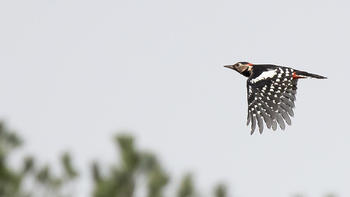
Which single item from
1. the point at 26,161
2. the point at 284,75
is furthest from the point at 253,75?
the point at 26,161

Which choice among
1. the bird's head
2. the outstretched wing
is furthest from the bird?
the bird's head

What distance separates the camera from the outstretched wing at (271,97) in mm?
17984

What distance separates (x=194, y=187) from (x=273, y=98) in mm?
1672

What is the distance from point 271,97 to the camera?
18.3m

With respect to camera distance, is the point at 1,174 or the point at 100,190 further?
the point at 1,174

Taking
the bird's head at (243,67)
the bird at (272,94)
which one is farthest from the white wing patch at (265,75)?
the bird's head at (243,67)

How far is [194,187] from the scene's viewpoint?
58.8 feet

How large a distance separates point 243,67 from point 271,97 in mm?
2254

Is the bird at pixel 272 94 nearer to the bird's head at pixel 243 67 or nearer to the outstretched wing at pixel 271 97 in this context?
the outstretched wing at pixel 271 97

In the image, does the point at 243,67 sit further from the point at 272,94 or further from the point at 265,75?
the point at 272,94

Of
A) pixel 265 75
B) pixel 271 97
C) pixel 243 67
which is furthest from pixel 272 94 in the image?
pixel 243 67

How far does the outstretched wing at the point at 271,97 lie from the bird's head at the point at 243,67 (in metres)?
1.24

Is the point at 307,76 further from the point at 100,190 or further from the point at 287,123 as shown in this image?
the point at 100,190

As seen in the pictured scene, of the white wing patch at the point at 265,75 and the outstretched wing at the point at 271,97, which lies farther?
the white wing patch at the point at 265,75
